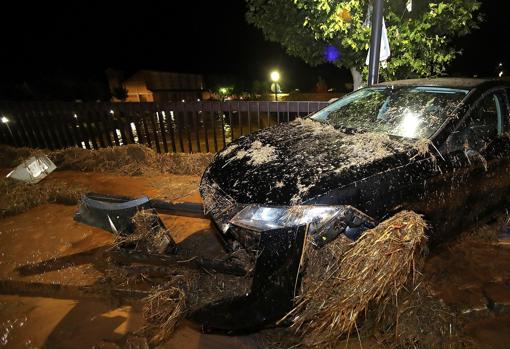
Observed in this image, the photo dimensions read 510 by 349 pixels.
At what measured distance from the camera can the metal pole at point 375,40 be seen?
429 cm

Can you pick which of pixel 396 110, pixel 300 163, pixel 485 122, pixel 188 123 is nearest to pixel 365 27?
pixel 396 110

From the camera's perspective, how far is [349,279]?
1928 millimetres

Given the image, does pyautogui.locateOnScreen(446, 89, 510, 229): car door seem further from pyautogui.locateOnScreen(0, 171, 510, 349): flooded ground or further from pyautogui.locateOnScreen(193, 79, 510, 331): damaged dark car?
pyautogui.locateOnScreen(0, 171, 510, 349): flooded ground

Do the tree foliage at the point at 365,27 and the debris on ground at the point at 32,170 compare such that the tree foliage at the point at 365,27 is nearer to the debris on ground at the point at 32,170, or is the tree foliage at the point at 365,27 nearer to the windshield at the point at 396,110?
the windshield at the point at 396,110

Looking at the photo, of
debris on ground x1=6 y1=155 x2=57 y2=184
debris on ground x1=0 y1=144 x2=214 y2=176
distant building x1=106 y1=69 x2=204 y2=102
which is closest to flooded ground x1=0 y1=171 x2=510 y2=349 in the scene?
debris on ground x1=6 y1=155 x2=57 y2=184

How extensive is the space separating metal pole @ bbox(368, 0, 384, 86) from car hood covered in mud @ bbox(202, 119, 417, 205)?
6.64 feet

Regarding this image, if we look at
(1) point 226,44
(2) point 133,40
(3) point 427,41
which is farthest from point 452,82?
(1) point 226,44

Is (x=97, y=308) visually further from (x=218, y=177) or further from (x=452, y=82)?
(x=452, y=82)

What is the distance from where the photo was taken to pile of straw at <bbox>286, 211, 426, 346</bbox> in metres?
1.89

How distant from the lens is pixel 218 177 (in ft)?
8.64

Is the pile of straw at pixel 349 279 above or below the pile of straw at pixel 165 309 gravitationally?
above

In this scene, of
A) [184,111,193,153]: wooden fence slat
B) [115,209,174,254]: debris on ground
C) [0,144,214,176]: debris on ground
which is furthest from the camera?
[184,111,193,153]: wooden fence slat

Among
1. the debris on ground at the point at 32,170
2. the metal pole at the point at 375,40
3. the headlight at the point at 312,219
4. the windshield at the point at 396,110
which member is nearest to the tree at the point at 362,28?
the metal pole at the point at 375,40

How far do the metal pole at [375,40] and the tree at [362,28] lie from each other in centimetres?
67
